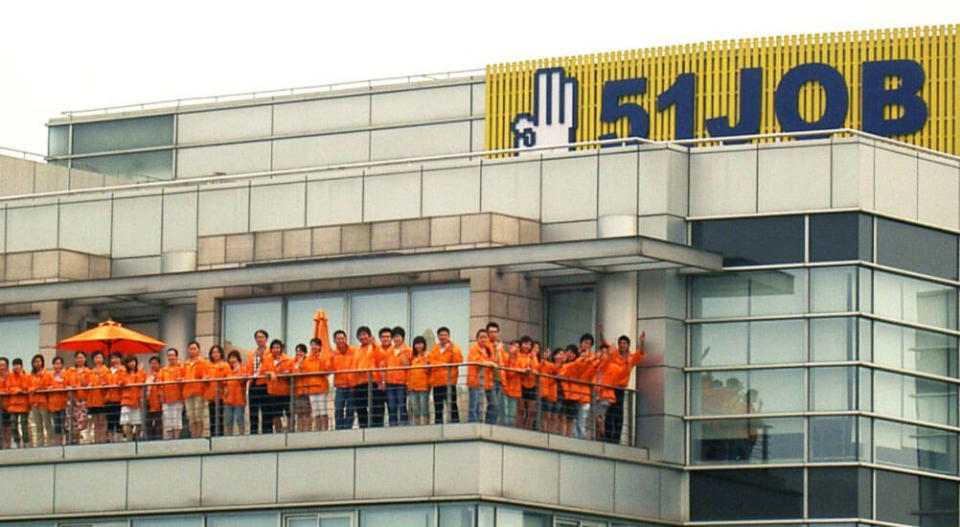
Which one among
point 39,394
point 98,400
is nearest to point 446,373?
point 98,400

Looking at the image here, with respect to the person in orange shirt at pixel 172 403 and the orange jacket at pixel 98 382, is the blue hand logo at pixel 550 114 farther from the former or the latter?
the person in orange shirt at pixel 172 403

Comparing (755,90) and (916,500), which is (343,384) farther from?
(755,90)

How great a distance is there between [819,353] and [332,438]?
9.02 m

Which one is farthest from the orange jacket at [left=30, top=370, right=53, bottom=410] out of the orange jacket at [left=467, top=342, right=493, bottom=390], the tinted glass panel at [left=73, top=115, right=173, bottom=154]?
the tinted glass panel at [left=73, top=115, right=173, bottom=154]

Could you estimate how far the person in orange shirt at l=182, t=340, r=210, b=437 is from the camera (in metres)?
51.2

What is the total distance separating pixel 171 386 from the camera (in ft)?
169

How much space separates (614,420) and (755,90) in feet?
78.1

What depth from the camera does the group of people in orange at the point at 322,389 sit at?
48.8 m

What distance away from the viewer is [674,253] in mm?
51500

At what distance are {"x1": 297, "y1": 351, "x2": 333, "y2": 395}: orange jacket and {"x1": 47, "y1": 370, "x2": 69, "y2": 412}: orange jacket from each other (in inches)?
218

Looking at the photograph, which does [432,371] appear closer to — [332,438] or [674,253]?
[332,438]

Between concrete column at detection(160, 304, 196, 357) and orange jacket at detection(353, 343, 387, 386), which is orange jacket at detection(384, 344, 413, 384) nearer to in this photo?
orange jacket at detection(353, 343, 387, 386)

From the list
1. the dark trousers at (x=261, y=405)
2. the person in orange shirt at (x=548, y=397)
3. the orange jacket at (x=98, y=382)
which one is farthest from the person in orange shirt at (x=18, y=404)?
the person in orange shirt at (x=548, y=397)

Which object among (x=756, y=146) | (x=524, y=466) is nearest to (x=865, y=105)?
(x=756, y=146)
